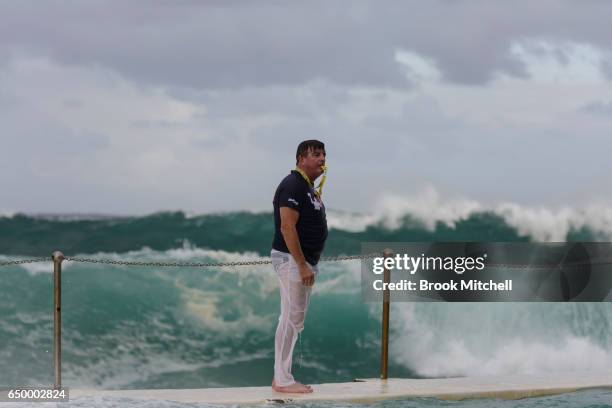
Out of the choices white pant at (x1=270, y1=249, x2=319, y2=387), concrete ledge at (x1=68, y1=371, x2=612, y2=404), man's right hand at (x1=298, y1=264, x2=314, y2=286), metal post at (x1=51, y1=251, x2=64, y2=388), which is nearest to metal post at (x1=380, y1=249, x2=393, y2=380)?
concrete ledge at (x1=68, y1=371, x2=612, y2=404)

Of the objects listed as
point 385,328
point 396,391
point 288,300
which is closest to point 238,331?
point 385,328

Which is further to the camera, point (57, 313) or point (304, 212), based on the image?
point (57, 313)

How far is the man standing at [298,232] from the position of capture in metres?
6.81

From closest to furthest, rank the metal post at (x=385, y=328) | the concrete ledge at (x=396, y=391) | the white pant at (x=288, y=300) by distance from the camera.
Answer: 1. the white pant at (x=288, y=300)
2. the concrete ledge at (x=396, y=391)
3. the metal post at (x=385, y=328)

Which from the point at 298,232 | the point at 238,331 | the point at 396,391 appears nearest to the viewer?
the point at 298,232

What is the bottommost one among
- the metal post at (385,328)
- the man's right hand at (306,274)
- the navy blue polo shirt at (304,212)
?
the metal post at (385,328)

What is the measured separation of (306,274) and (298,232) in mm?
270

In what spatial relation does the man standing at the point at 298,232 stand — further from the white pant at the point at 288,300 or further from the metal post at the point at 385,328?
the metal post at the point at 385,328

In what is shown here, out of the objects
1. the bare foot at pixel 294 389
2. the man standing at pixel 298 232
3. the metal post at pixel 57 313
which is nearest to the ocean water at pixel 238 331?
the metal post at pixel 57 313

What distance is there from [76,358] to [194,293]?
2849mm

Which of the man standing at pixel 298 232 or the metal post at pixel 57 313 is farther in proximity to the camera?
the metal post at pixel 57 313

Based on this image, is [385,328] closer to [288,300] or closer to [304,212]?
[288,300]

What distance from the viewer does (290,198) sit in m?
6.80

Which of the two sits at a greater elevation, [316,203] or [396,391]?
[316,203]
